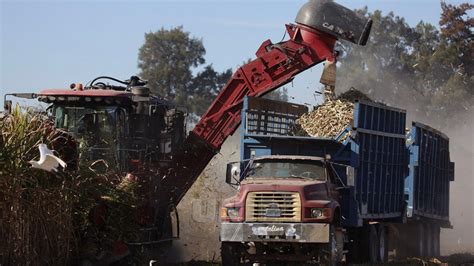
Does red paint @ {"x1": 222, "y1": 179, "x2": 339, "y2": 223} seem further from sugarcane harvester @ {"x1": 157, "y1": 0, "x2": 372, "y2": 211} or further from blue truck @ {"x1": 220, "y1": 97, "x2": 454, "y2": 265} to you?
sugarcane harvester @ {"x1": 157, "y1": 0, "x2": 372, "y2": 211}

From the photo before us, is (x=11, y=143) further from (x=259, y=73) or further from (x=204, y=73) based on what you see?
(x=204, y=73)

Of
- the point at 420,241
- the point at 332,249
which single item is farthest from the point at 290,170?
the point at 420,241

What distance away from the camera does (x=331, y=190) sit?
1566 cm

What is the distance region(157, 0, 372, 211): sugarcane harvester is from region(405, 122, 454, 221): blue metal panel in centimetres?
303

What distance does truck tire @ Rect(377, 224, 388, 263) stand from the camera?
1898 cm

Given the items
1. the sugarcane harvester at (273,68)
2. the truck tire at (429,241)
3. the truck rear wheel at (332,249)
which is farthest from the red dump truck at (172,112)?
the truck tire at (429,241)

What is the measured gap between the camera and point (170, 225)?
17.5 metres

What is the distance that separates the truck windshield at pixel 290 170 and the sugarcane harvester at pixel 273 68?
142 inches

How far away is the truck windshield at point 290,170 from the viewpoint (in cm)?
1559

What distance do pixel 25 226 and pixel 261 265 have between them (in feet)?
15.8

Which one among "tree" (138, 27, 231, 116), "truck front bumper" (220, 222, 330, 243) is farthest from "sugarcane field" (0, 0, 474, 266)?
"tree" (138, 27, 231, 116)

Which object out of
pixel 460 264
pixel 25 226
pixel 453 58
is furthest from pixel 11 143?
pixel 453 58

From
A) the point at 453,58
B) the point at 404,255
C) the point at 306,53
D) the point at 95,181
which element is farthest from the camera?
the point at 453,58

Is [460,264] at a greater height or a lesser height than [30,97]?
lesser
